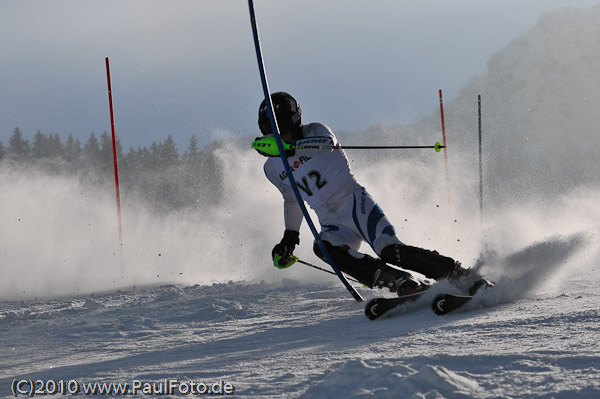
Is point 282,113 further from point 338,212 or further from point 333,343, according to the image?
point 333,343

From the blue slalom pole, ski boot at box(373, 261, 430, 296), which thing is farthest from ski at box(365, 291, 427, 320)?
the blue slalom pole

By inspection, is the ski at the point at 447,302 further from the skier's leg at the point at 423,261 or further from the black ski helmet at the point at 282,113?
the black ski helmet at the point at 282,113

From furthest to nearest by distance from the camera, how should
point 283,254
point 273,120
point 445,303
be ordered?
point 283,254, point 273,120, point 445,303

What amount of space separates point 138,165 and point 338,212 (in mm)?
33102

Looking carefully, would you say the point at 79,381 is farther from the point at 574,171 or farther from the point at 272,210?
the point at 574,171

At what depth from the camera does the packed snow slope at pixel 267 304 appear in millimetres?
2199

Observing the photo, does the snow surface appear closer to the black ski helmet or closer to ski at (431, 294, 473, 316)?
ski at (431, 294, 473, 316)

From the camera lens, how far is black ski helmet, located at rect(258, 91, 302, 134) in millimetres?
4602

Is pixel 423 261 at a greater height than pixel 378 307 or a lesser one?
greater

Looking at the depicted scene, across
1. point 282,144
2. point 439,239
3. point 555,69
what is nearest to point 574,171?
point 555,69

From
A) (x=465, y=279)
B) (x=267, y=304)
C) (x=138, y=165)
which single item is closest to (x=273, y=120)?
(x=465, y=279)

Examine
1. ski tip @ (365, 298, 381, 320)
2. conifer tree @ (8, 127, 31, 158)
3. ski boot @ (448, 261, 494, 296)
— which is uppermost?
conifer tree @ (8, 127, 31, 158)

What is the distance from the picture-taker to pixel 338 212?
4645 mm

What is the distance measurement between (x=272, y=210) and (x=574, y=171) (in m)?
23.6
